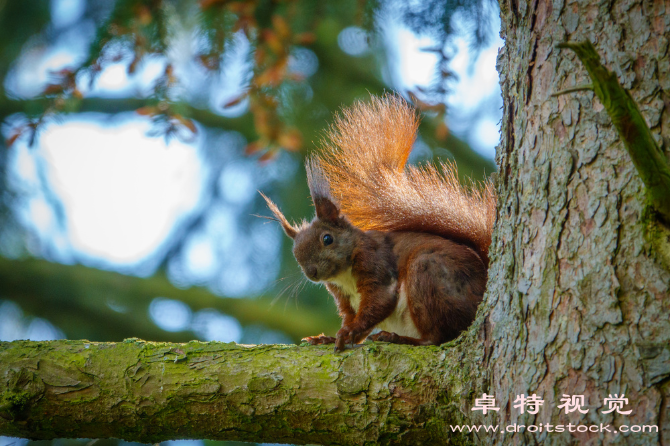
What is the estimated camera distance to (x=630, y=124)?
790 millimetres

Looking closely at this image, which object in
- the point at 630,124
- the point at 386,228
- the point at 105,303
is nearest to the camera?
the point at 630,124

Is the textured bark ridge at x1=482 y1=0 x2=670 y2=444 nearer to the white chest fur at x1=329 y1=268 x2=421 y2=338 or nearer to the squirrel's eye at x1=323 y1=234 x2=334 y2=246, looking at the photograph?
the white chest fur at x1=329 y1=268 x2=421 y2=338

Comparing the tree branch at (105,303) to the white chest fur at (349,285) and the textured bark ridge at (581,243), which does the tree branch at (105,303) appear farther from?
the textured bark ridge at (581,243)

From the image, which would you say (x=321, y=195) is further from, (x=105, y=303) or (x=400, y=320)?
(x=105, y=303)

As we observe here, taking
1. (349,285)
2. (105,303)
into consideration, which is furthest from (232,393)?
(105,303)

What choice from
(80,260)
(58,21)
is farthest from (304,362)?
(80,260)

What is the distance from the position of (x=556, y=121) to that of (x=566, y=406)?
0.52 m

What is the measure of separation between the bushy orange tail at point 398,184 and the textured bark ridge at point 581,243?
0.61 meters

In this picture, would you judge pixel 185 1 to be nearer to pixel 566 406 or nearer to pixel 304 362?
pixel 304 362

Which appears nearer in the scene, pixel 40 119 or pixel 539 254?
pixel 539 254

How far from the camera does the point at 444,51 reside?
1898mm

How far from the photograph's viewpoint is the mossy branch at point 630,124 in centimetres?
72

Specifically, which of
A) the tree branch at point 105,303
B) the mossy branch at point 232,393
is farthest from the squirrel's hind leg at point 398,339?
the tree branch at point 105,303

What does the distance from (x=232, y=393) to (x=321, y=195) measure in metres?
0.83
